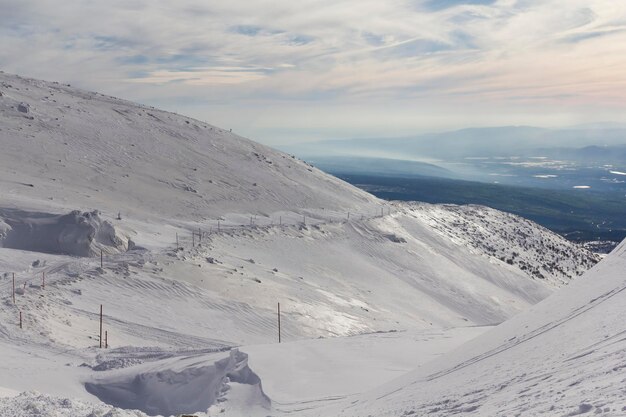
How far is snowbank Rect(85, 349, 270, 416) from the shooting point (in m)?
15.6

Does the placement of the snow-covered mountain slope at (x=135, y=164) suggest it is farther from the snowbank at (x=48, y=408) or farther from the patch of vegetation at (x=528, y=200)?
the patch of vegetation at (x=528, y=200)

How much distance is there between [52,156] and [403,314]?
91.6 ft

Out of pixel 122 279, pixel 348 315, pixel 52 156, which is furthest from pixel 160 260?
pixel 52 156

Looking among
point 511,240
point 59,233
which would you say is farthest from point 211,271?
point 511,240

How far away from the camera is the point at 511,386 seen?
10.2 meters

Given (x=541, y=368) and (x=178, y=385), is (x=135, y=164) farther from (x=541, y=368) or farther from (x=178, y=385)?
(x=541, y=368)

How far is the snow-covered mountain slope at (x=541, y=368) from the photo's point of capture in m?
8.59

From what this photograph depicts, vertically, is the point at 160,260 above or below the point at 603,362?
below

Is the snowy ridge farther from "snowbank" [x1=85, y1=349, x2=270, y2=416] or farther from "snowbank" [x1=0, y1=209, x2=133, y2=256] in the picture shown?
"snowbank" [x1=85, y1=349, x2=270, y2=416]

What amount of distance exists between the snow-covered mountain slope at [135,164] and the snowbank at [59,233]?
2955 mm

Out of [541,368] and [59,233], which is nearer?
[541,368]

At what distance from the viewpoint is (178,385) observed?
16.2 m

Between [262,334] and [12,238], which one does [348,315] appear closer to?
[262,334]

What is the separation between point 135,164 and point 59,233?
1850 cm
